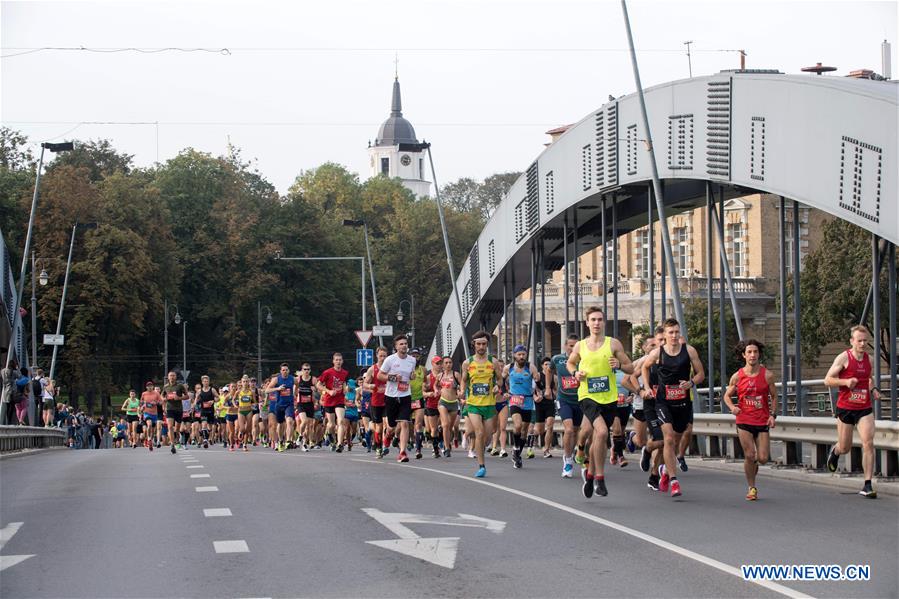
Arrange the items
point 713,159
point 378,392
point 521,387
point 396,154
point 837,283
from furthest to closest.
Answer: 1. point 396,154
2. point 837,283
3. point 378,392
4. point 521,387
5. point 713,159

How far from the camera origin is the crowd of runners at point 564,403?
15.5m

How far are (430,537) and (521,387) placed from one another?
12.0 metres

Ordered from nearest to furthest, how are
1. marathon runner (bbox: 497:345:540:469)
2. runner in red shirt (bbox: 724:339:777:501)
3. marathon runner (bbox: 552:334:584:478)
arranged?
runner in red shirt (bbox: 724:339:777:501) → marathon runner (bbox: 552:334:584:478) → marathon runner (bbox: 497:345:540:469)

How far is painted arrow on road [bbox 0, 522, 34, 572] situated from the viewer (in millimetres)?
10758

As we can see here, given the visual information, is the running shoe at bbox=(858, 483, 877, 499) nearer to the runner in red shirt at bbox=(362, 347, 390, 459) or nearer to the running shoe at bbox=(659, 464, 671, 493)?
the running shoe at bbox=(659, 464, 671, 493)

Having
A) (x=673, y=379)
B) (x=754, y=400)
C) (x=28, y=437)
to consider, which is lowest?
(x=28, y=437)

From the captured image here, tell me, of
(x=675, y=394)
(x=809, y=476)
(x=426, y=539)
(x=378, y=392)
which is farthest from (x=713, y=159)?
(x=426, y=539)

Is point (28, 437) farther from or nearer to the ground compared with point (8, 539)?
nearer to the ground

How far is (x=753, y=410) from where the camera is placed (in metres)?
15.5

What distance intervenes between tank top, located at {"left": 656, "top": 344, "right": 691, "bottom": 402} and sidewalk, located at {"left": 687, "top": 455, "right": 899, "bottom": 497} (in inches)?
92.3

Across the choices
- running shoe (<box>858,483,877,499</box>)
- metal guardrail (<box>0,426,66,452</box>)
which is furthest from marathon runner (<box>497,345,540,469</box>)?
metal guardrail (<box>0,426,66,452</box>)

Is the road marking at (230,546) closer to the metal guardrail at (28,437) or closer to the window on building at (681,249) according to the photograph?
the metal guardrail at (28,437)

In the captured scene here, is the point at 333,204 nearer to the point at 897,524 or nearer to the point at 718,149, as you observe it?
the point at 718,149

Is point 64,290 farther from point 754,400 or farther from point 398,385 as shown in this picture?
point 754,400
